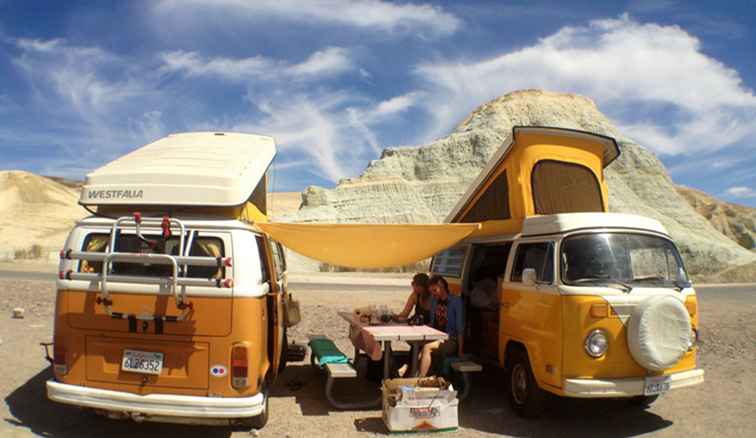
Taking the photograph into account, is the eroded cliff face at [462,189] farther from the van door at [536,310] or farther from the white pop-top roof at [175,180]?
the white pop-top roof at [175,180]

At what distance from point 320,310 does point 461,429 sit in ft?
30.3

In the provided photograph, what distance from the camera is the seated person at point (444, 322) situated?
24.0ft

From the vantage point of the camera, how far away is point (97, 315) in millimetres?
5305

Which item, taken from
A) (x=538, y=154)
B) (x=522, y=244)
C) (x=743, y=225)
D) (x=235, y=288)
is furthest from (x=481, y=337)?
(x=743, y=225)

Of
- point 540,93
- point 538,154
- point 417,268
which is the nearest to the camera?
point 538,154

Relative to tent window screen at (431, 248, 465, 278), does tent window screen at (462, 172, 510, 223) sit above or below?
above

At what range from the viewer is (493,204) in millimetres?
8492

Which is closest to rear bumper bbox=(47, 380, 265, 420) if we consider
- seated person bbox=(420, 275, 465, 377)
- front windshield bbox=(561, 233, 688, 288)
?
seated person bbox=(420, 275, 465, 377)

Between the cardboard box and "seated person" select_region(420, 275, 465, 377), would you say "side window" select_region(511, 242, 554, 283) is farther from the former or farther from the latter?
the cardboard box

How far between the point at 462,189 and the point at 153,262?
56614mm

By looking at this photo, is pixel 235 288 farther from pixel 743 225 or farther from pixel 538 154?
pixel 743 225

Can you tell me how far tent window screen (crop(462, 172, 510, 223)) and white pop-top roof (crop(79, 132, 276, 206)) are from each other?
3.48 metres

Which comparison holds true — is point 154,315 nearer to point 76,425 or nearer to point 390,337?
point 76,425

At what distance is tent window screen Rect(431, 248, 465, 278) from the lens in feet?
30.5
